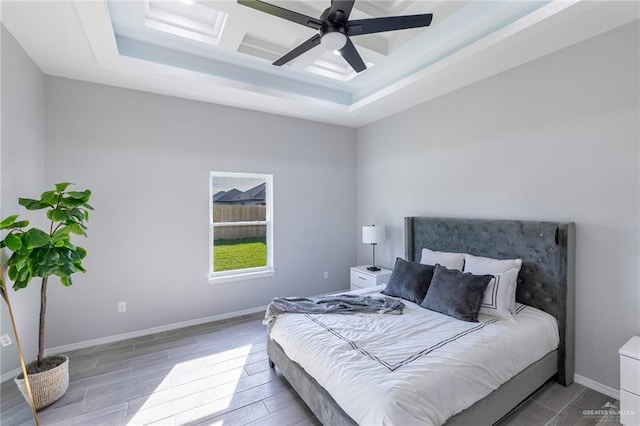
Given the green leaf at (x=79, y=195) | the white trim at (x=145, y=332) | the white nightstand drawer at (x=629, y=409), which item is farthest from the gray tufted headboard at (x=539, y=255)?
the green leaf at (x=79, y=195)

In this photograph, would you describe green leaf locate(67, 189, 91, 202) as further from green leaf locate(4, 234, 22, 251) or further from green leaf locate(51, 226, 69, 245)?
green leaf locate(4, 234, 22, 251)

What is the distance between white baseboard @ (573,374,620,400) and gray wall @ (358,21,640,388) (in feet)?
0.13

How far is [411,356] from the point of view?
1.90 m

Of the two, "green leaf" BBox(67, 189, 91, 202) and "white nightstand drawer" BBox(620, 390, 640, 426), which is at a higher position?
"green leaf" BBox(67, 189, 91, 202)

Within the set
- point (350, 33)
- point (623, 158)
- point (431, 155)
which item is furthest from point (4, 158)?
point (623, 158)

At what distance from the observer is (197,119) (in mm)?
3797

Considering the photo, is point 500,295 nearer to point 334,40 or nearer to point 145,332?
point 334,40

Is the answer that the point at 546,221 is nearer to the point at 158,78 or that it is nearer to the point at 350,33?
the point at 350,33

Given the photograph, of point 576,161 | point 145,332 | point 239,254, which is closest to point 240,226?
point 239,254

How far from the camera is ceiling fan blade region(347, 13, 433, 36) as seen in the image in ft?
6.40

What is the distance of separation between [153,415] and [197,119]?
3.21 m

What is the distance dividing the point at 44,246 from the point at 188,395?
1625 mm

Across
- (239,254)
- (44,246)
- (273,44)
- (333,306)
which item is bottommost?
(333,306)

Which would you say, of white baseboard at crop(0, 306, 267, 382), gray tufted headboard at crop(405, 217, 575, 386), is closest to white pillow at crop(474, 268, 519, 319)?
gray tufted headboard at crop(405, 217, 575, 386)
